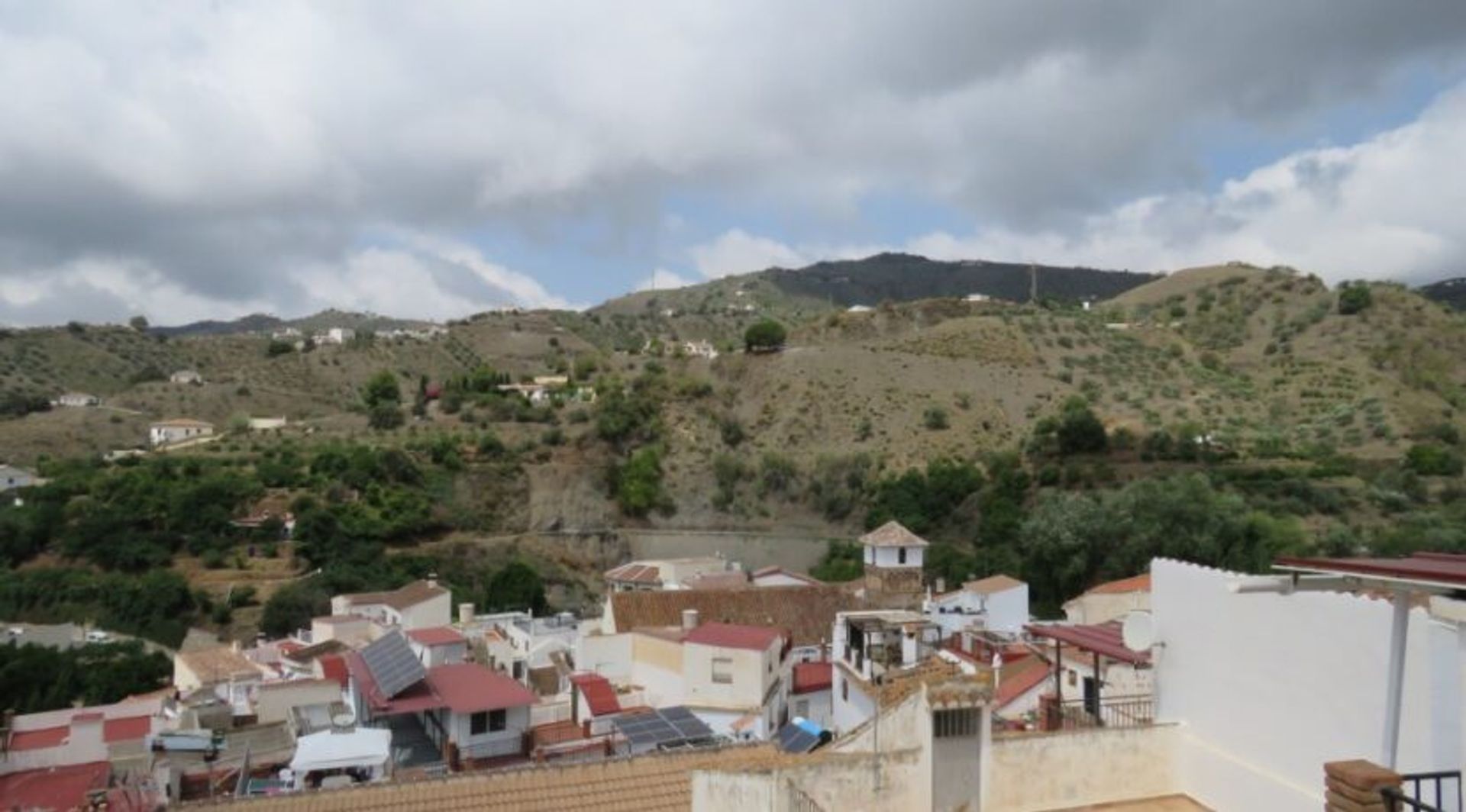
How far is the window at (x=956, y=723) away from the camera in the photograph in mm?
5820

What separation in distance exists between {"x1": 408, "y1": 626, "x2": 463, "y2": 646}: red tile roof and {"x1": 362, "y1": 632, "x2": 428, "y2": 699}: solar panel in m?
1.34

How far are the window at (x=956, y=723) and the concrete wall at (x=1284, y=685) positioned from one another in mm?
1313

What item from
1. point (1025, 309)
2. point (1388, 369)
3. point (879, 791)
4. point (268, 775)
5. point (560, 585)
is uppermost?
point (1025, 309)

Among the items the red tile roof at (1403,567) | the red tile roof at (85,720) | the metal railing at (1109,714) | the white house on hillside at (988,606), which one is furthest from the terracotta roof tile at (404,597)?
the red tile roof at (1403,567)

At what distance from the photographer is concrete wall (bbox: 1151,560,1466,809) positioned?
4.24m

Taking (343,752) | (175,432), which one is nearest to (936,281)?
(175,432)

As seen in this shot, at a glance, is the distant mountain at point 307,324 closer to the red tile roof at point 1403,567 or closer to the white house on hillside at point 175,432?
the white house on hillside at point 175,432

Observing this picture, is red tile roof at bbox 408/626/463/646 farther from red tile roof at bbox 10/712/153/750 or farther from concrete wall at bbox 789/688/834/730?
concrete wall at bbox 789/688/834/730

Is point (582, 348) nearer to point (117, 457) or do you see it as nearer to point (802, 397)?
point (802, 397)

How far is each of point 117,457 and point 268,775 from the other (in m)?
47.0

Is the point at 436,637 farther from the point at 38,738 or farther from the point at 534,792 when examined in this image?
the point at 534,792

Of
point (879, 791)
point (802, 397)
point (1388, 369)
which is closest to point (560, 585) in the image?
point (802, 397)

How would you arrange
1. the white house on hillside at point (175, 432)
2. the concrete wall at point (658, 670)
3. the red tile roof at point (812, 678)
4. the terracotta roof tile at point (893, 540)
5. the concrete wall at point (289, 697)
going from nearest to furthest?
1. the concrete wall at point (289, 697)
2. the concrete wall at point (658, 670)
3. the red tile roof at point (812, 678)
4. the terracotta roof tile at point (893, 540)
5. the white house on hillside at point (175, 432)

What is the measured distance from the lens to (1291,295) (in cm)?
6869
